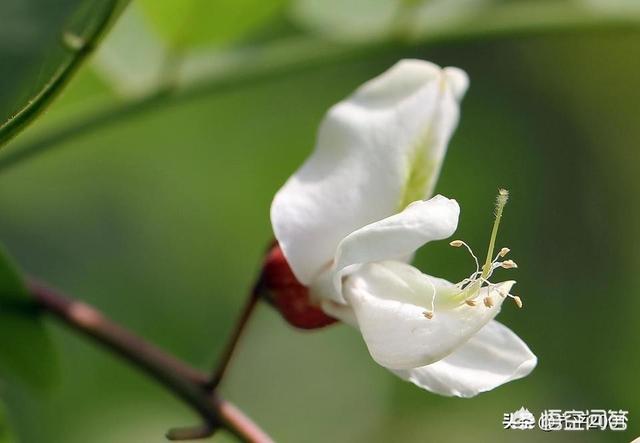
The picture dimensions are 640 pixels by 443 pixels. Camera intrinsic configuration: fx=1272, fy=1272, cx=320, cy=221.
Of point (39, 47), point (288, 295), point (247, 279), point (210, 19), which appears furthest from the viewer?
point (247, 279)

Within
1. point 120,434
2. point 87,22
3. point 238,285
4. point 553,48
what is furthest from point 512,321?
point 87,22

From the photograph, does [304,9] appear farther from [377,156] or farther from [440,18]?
[377,156]

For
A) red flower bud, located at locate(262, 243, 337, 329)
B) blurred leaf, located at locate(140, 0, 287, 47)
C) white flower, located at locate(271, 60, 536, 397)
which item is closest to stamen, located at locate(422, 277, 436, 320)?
white flower, located at locate(271, 60, 536, 397)

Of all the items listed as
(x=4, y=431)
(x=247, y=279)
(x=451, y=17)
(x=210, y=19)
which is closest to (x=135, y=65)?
(x=210, y=19)

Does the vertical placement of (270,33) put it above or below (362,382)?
above

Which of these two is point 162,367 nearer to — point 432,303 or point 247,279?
point 432,303

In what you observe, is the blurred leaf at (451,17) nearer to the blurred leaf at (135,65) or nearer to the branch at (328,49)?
the branch at (328,49)
